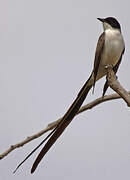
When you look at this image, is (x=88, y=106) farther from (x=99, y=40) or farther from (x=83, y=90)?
(x=99, y=40)

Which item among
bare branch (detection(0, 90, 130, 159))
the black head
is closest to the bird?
the black head

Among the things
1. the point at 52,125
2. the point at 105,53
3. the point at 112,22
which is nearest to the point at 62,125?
the point at 52,125

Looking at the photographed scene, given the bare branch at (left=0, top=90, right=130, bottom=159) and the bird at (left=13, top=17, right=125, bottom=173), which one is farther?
the bird at (left=13, top=17, right=125, bottom=173)

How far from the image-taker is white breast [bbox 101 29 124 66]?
12.6 feet

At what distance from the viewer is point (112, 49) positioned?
3893 mm

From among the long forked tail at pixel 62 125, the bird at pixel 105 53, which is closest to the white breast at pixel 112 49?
the bird at pixel 105 53

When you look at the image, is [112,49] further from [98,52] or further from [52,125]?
[52,125]

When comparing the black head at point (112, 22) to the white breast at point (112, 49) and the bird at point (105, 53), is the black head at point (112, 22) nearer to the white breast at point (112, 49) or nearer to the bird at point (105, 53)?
the bird at point (105, 53)

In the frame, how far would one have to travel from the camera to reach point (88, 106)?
98.3 inches

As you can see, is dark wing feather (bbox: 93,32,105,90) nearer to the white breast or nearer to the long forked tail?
the white breast

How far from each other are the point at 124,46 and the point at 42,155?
2.04 meters

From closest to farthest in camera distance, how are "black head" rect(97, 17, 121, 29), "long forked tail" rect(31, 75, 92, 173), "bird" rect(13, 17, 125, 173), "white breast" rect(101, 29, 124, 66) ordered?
"long forked tail" rect(31, 75, 92, 173) → "bird" rect(13, 17, 125, 173) → "white breast" rect(101, 29, 124, 66) → "black head" rect(97, 17, 121, 29)

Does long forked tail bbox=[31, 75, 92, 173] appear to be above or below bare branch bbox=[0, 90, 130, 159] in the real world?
below

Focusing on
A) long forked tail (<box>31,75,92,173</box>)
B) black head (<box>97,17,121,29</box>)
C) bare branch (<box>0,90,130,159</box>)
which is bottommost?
long forked tail (<box>31,75,92,173</box>)
